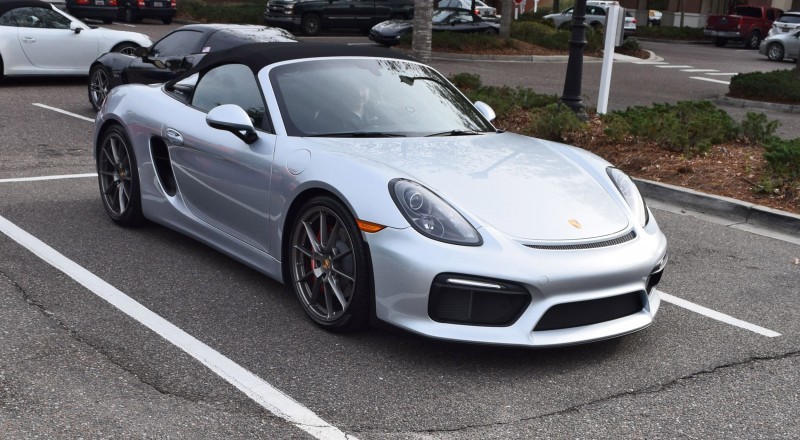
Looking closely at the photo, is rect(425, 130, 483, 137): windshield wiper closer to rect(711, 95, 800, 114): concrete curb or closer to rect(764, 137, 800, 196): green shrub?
rect(764, 137, 800, 196): green shrub

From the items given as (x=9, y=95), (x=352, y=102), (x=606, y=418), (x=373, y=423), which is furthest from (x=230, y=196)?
(x=9, y=95)

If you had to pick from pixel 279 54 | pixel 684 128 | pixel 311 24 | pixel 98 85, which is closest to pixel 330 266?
pixel 279 54

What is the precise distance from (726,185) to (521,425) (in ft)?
17.9

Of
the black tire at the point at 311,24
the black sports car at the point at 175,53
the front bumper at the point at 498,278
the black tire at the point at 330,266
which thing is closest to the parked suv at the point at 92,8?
the black tire at the point at 311,24

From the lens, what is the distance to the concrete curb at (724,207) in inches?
314

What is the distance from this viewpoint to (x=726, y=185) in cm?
888

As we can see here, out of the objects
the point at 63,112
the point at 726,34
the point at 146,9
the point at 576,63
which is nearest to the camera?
the point at 576,63

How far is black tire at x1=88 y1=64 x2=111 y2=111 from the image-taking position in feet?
42.9

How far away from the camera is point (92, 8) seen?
2917 centimetres

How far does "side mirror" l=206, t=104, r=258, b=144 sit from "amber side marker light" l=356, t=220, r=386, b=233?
3.66ft

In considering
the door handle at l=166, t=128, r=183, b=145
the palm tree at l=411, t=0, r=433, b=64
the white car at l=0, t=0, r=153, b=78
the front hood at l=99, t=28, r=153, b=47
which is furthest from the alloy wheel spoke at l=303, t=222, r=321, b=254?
the palm tree at l=411, t=0, r=433, b=64

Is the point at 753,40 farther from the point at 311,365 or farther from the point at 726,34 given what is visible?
the point at 311,365

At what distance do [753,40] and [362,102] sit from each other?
36.9 m

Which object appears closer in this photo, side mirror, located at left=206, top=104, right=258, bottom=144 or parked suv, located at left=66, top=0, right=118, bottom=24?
side mirror, located at left=206, top=104, right=258, bottom=144
